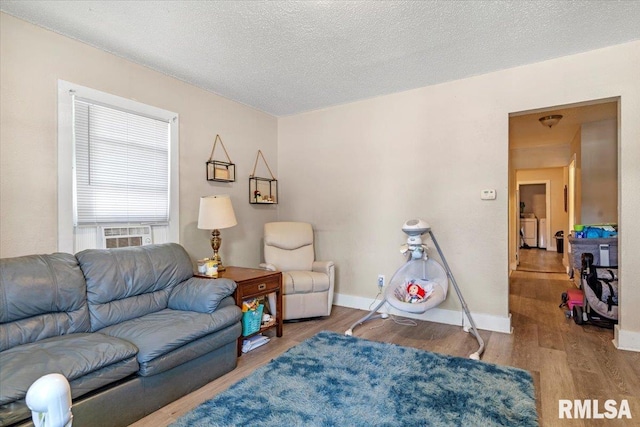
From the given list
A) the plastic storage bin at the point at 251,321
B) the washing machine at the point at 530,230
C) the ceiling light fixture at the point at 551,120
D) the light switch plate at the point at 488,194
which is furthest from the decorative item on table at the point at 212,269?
the washing machine at the point at 530,230

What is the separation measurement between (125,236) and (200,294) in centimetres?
99

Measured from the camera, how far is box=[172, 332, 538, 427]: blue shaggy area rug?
72.3 inches

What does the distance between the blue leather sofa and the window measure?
44 centimetres

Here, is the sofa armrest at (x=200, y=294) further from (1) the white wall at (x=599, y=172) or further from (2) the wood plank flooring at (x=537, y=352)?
(1) the white wall at (x=599, y=172)

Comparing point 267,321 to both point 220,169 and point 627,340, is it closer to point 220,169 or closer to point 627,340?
point 220,169

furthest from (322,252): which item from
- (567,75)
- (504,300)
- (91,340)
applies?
(567,75)

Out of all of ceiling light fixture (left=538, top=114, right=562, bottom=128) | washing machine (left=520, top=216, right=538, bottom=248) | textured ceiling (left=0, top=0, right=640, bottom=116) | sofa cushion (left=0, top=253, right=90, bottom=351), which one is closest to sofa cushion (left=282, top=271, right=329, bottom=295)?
sofa cushion (left=0, top=253, right=90, bottom=351)

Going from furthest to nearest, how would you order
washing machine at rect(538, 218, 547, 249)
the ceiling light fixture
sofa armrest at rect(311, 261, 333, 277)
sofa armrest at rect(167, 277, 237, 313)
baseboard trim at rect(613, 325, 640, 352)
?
1. washing machine at rect(538, 218, 547, 249)
2. the ceiling light fixture
3. sofa armrest at rect(311, 261, 333, 277)
4. baseboard trim at rect(613, 325, 640, 352)
5. sofa armrest at rect(167, 277, 237, 313)

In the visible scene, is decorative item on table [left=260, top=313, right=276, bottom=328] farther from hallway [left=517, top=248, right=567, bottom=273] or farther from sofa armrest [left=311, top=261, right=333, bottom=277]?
hallway [left=517, top=248, right=567, bottom=273]

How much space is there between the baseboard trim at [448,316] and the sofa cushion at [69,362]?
2.75 meters

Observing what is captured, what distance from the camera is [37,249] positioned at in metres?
2.39

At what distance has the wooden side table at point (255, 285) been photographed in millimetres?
2797

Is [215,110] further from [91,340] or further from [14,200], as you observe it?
[91,340]

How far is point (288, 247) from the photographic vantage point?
4.05m
